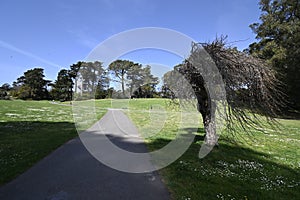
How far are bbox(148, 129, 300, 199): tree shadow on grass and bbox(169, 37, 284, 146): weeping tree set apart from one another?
1.23m

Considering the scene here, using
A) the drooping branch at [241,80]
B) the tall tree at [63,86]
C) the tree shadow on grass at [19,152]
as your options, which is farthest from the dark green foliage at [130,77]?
the tall tree at [63,86]

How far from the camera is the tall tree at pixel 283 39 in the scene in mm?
23469

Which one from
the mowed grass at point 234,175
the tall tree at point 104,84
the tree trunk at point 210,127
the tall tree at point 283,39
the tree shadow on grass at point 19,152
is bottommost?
the mowed grass at point 234,175

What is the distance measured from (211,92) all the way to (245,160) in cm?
266

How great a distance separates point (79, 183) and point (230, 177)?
387cm

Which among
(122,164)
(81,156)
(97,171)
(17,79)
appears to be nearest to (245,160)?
(122,164)

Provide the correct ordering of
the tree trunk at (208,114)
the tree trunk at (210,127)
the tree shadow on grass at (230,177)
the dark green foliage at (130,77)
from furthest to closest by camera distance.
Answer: the dark green foliage at (130,77), the tree trunk at (210,127), the tree trunk at (208,114), the tree shadow on grass at (230,177)

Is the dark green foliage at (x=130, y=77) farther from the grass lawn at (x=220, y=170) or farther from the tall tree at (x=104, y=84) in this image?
the grass lawn at (x=220, y=170)

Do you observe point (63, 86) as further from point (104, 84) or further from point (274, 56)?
point (274, 56)

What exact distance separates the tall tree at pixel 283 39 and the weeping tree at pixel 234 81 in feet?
64.5

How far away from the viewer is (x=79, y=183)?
4199 millimetres

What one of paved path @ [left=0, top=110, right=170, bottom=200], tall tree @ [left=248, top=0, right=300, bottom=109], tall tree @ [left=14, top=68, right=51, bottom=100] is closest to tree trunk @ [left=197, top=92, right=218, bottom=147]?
paved path @ [left=0, top=110, right=170, bottom=200]

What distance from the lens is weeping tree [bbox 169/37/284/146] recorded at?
5.89 m

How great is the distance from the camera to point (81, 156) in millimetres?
6129
